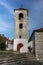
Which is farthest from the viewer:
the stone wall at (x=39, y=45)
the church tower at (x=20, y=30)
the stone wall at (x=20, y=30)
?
the stone wall at (x=20, y=30)

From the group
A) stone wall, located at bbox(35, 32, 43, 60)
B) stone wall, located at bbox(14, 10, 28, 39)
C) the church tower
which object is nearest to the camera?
stone wall, located at bbox(35, 32, 43, 60)

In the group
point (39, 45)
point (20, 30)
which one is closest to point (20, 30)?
point (20, 30)

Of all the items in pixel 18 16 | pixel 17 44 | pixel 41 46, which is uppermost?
pixel 18 16

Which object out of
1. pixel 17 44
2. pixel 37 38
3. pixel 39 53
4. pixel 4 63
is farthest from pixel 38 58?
pixel 17 44

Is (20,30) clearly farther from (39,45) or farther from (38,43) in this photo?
(39,45)

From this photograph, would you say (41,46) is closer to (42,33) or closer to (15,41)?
(42,33)

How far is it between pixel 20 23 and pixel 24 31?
1.64 m

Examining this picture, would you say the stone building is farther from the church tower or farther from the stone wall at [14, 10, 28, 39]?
the stone wall at [14, 10, 28, 39]

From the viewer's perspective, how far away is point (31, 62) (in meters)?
17.7

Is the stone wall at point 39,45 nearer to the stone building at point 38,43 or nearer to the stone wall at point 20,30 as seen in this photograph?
the stone building at point 38,43

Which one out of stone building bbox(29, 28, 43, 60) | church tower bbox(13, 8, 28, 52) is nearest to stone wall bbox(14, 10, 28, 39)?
church tower bbox(13, 8, 28, 52)

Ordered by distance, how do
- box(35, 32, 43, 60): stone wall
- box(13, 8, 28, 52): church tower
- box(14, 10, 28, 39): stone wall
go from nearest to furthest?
box(35, 32, 43, 60): stone wall, box(13, 8, 28, 52): church tower, box(14, 10, 28, 39): stone wall

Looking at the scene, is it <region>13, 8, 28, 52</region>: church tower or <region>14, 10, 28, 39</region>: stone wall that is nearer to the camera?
<region>13, 8, 28, 52</region>: church tower

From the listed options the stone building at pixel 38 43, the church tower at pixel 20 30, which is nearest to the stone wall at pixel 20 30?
the church tower at pixel 20 30
